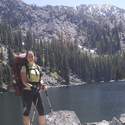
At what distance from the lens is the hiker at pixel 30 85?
17906mm

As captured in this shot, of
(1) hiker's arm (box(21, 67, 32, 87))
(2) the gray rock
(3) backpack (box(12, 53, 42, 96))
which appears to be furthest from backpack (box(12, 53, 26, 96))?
(2) the gray rock

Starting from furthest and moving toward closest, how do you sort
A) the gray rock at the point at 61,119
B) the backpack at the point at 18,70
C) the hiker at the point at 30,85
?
the gray rock at the point at 61,119, the hiker at the point at 30,85, the backpack at the point at 18,70

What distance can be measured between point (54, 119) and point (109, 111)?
76464 millimetres

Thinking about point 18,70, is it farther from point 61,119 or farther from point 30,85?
point 61,119

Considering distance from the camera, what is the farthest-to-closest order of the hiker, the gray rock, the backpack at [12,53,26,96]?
the gray rock
the hiker
the backpack at [12,53,26,96]

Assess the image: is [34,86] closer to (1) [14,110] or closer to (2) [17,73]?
(2) [17,73]

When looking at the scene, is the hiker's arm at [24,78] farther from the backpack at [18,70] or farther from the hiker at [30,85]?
the backpack at [18,70]

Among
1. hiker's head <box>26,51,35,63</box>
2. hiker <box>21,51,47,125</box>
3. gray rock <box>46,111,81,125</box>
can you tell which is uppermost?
hiker's head <box>26,51,35,63</box>

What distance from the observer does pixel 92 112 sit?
9738cm

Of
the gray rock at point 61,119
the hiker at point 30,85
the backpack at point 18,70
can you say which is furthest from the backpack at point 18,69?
the gray rock at point 61,119

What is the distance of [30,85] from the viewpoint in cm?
A: 1788

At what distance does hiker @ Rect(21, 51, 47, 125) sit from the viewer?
1791 centimetres

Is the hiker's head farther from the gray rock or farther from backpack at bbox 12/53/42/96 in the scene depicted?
the gray rock

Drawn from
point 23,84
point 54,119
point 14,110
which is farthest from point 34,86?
point 14,110
